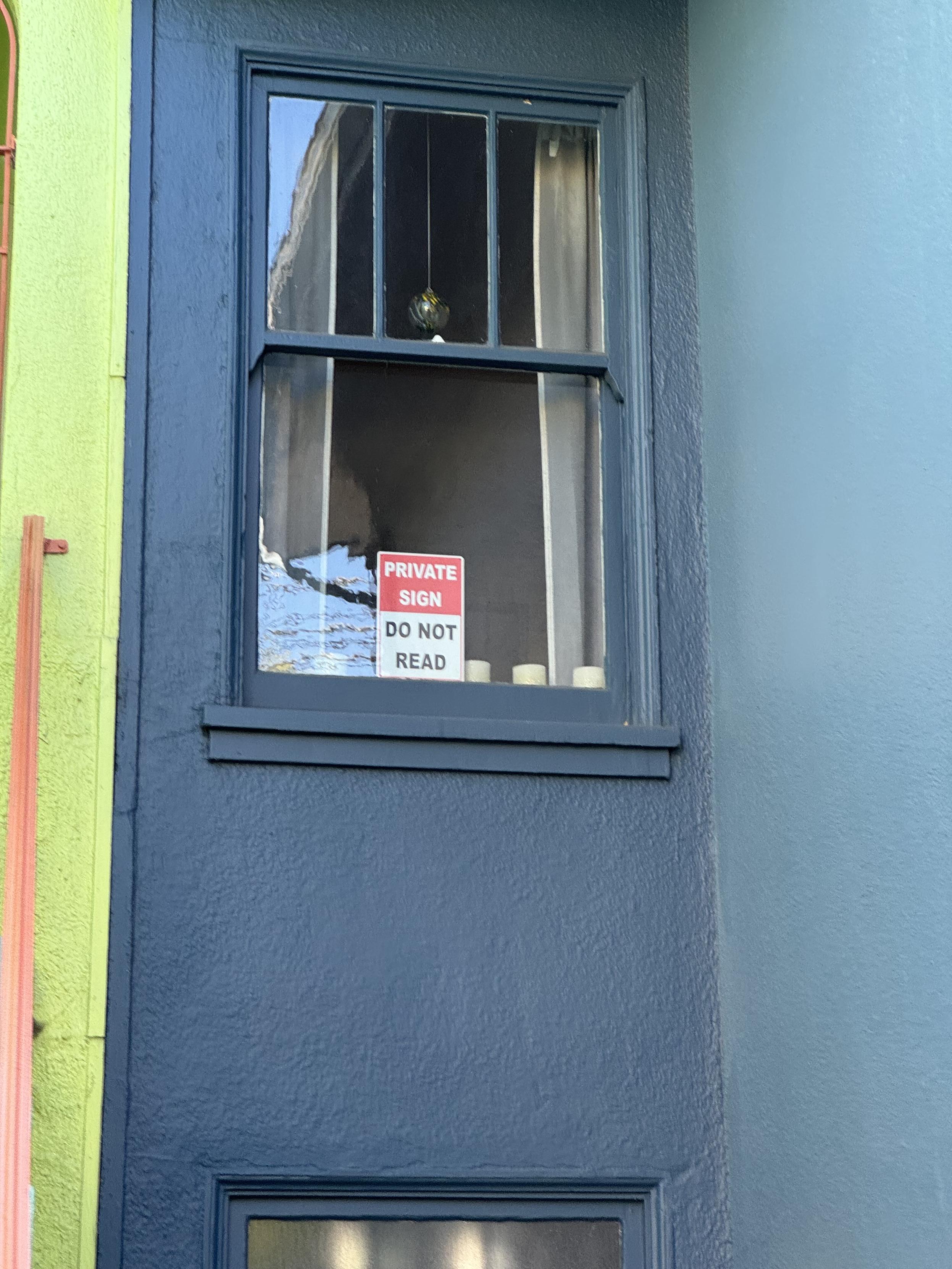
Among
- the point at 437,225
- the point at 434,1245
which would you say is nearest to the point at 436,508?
the point at 437,225

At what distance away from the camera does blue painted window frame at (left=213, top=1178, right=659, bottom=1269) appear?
3844mm

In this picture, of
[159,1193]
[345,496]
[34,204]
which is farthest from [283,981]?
[34,204]

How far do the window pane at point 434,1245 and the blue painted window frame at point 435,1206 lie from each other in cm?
2

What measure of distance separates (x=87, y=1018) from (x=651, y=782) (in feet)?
4.86

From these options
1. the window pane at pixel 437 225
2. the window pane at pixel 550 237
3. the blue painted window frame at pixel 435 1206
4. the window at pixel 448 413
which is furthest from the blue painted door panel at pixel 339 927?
the window pane at pixel 550 237

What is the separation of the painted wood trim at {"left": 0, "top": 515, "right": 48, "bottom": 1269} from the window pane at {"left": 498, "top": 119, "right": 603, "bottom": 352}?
1549 mm

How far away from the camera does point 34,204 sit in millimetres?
4336

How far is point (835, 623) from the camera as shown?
3721 mm

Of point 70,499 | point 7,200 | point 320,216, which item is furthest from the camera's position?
point 320,216

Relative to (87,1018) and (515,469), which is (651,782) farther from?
(87,1018)

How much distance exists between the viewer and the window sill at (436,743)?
4094 mm

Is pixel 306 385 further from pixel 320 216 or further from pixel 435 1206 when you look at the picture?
pixel 435 1206

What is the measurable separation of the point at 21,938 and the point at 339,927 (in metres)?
0.91

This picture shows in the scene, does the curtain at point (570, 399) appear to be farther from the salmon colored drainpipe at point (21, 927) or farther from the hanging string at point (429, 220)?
the salmon colored drainpipe at point (21, 927)
